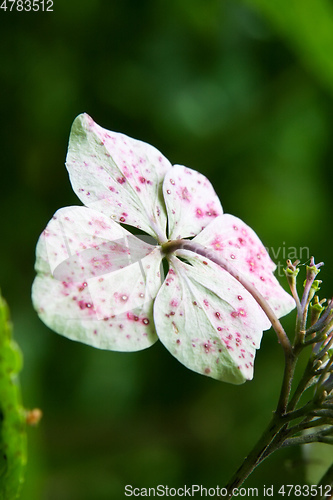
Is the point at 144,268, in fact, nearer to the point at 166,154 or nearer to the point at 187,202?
the point at 187,202

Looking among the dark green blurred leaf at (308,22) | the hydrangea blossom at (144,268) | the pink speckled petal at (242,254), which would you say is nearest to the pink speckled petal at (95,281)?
the hydrangea blossom at (144,268)

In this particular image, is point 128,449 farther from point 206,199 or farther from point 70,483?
point 206,199

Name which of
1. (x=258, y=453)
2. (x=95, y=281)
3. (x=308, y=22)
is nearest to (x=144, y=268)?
(x=95, y=281)

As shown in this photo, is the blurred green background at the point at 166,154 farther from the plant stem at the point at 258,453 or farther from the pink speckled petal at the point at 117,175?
the plant stem at the point at 258,453

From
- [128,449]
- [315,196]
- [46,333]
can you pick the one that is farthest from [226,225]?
[315,196]

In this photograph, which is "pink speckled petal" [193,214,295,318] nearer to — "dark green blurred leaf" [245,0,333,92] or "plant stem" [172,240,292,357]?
"plant stem" [172,240,292,357]
